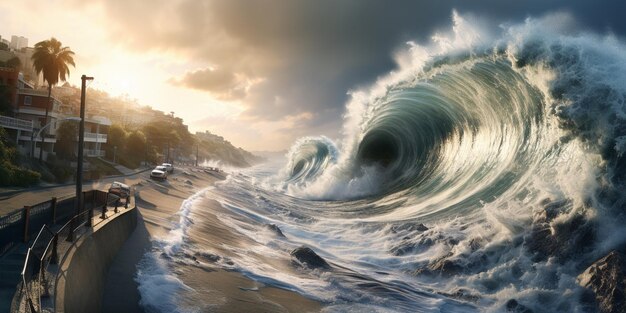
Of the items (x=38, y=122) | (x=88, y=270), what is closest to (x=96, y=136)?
(x=38, y=122)

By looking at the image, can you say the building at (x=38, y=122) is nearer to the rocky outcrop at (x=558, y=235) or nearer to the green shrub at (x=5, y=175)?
the green shrub at (x=5, y=175)

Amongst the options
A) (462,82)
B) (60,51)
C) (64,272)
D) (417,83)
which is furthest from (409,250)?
(60,51)

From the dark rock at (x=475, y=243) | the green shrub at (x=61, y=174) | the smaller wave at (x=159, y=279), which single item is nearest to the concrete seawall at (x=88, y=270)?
the smaller wave at (x=159, y=279)

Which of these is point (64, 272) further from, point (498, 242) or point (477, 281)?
point (498, 242)

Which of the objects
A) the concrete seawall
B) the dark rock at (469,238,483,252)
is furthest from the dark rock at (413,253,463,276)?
the concrete seawall

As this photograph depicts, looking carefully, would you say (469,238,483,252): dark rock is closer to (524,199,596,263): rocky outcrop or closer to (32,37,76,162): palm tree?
(524,199,596,263): rocky outcrop

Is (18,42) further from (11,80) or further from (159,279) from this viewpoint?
(159,279)
